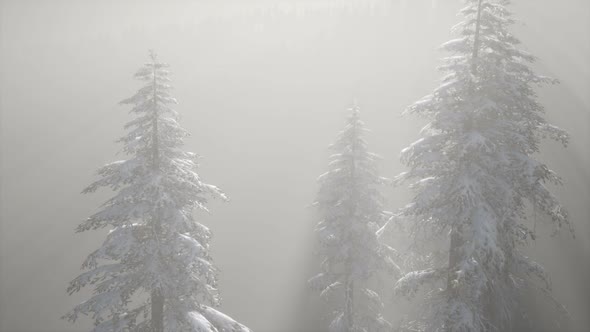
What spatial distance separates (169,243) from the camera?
32.7 ft

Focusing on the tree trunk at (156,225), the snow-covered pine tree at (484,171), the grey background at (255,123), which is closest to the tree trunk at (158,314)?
the tree trunk at (156,225)

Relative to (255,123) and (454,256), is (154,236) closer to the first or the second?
(454,256)

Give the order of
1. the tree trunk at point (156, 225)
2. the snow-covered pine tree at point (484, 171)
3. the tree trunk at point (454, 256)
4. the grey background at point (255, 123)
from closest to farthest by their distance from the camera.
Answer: the snow-covered pine tree at point (484, 171)
the tree trunk at point (454, 256)
the tree trunk at point (156, 225)
the grey background at point (255, 123)

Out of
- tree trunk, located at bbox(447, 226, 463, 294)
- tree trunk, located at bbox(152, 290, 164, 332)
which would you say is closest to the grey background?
tree trunk, located at bbox(447, 226, 463, 294)

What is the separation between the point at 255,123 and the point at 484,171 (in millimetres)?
65493

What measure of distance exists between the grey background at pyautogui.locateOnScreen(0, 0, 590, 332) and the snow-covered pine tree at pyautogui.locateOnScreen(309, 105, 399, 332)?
9154mm

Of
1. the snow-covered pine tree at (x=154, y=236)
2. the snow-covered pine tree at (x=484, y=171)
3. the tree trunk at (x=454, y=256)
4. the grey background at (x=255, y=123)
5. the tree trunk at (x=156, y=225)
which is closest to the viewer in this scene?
the snow-covered pine tree at (x=484, y=171)

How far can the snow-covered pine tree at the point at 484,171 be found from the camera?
29.3ft

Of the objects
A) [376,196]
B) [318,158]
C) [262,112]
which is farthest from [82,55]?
[376,196]

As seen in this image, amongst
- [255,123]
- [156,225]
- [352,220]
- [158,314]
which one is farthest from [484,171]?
[255,123]

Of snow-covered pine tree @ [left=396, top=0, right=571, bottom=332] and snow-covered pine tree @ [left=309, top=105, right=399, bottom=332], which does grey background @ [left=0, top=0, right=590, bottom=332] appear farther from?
snow-covered pine tree @ [left=396, top=0, right=571, bottom=332]

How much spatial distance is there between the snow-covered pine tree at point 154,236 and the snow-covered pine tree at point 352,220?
710cm

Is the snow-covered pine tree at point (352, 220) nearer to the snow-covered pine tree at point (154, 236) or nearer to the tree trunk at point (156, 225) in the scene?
the snow-covered pine tree at point (154, 236)

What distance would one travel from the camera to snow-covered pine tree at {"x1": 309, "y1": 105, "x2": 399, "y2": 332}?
54.3 feet
